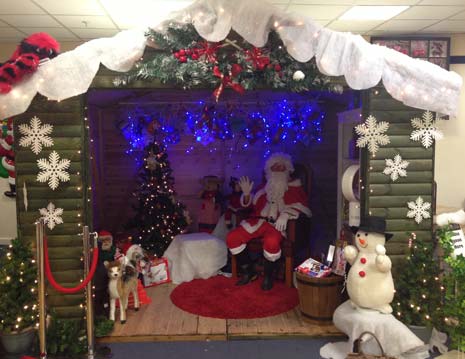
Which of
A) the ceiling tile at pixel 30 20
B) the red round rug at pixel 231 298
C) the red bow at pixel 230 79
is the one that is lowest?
the red round rug at pixel 231 298

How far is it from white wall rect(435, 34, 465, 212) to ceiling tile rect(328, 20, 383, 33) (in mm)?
1228

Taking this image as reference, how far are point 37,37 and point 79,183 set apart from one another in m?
1.18

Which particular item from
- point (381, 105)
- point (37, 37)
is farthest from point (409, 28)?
point (37, 37)

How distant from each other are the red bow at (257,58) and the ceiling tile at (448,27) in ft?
10.2

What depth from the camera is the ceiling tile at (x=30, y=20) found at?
197 inches

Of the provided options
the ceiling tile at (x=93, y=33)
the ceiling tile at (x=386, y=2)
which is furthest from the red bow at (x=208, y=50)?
the ceiling tile at (x=93, y=33)

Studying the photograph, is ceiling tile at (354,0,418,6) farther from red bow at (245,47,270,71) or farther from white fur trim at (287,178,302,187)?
white fur trim at (287,178,302,187)

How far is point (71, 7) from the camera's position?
184 inches

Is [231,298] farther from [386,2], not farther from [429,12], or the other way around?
[429,12]

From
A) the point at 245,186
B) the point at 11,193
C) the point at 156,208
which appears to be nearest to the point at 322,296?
the point at 245,186

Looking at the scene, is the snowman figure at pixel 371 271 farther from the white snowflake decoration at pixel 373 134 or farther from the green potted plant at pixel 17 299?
the green potted plant at pixel 17 299

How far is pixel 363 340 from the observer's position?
3.28 metres

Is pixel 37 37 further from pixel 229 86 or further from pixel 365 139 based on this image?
pixel 365 139

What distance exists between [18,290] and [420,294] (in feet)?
10.5
